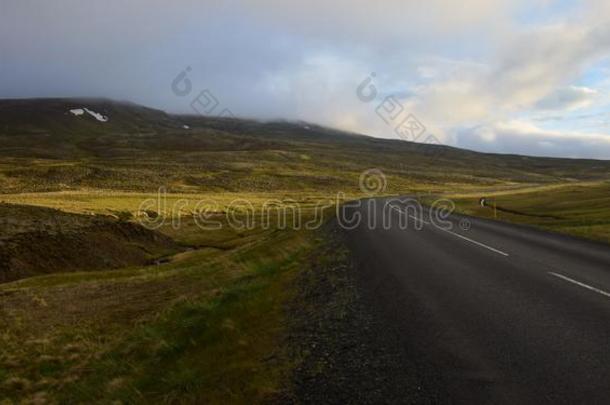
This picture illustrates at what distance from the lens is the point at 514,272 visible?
1423cm

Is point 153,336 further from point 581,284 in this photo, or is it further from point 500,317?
point 581,284

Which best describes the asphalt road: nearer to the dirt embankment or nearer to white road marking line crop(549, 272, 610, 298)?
white road marking line crop(549, 272, 610, 298)

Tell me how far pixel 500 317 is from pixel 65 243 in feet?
99.7

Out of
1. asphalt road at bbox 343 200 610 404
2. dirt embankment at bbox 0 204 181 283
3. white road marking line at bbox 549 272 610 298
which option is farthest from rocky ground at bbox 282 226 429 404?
dirt embankment at bbox 0 204 181 283

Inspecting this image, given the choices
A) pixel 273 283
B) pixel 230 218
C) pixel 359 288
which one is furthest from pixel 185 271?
pixel 230 218

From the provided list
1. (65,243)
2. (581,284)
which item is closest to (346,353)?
(581,284)

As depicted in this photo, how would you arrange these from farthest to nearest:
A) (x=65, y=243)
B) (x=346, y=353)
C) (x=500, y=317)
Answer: (x=65, y=243) → (x=500, y=317) → (x=346, y=353)

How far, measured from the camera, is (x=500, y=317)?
9562 millimetres

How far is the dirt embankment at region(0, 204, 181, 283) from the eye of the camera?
3012cm

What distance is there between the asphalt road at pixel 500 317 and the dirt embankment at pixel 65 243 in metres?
20.5

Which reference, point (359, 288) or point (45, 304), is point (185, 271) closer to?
point (45, 304)

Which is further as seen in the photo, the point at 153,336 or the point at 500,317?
the point at 153,336

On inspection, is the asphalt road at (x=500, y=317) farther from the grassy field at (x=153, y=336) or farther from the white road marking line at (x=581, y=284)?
the grassy field at (x=153, y=336)

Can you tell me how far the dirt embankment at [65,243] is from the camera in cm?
3012
